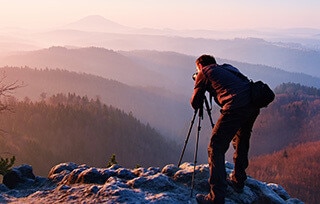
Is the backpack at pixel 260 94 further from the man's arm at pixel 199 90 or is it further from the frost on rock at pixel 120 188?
the frost on rock at pixel 120 188

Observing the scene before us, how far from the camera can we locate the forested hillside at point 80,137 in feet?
320

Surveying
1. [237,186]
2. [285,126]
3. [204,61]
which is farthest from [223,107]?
[285,126]

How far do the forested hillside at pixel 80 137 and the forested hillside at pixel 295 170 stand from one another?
102 ft

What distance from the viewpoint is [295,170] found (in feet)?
394

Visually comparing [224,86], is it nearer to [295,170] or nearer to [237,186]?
[237,186]

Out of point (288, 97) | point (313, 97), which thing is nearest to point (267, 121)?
point (288, 97)

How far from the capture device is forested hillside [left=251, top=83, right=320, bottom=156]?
517ft

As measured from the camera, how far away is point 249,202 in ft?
32.7

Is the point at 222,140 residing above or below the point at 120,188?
above

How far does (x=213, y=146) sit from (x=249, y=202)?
8.38 ft

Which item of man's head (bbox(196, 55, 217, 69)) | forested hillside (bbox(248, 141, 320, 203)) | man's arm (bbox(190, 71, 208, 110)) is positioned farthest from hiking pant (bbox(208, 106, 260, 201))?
forested hillside (bbox(248, 141, 320, 203))

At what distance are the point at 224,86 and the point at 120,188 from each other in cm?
371

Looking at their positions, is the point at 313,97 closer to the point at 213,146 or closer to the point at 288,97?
the point at 288,97

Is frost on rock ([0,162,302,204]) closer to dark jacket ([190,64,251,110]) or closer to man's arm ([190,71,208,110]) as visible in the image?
man's arm ([190,71,208,110])
